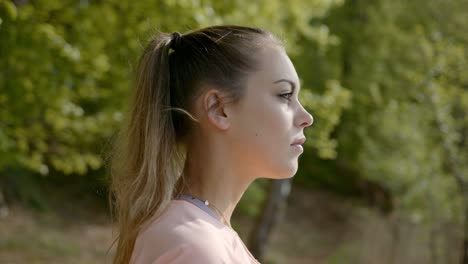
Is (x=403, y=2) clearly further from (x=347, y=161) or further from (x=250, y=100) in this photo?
(x=250, y=100)

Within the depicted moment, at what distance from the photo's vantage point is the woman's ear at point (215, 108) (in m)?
1.70

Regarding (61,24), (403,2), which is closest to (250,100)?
(61,24)

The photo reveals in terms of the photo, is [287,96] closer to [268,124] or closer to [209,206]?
[268,124]

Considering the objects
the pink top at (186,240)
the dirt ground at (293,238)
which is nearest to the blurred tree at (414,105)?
the dirt ground at (293,238)

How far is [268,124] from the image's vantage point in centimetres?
167

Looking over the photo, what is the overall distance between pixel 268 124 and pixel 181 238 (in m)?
0.38

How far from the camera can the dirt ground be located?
34.9 feet

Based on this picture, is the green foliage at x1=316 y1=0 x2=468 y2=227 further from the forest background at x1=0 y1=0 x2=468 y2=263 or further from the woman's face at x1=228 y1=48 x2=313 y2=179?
the woman's face at x1=228 y1=48 x2=313 y2=179

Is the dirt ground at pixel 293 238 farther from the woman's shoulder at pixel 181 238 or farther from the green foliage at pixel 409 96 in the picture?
the woman's shoulder at pixel 181 238

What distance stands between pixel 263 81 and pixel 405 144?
956 centimetres

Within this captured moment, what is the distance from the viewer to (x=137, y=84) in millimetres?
1847

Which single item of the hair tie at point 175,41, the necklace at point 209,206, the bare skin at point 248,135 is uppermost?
the hair tie at point 175,41

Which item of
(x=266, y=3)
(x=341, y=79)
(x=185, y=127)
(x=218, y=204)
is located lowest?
(x=218, y=204)

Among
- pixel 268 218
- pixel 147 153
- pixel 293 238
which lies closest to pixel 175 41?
Result: pixel 147 153
